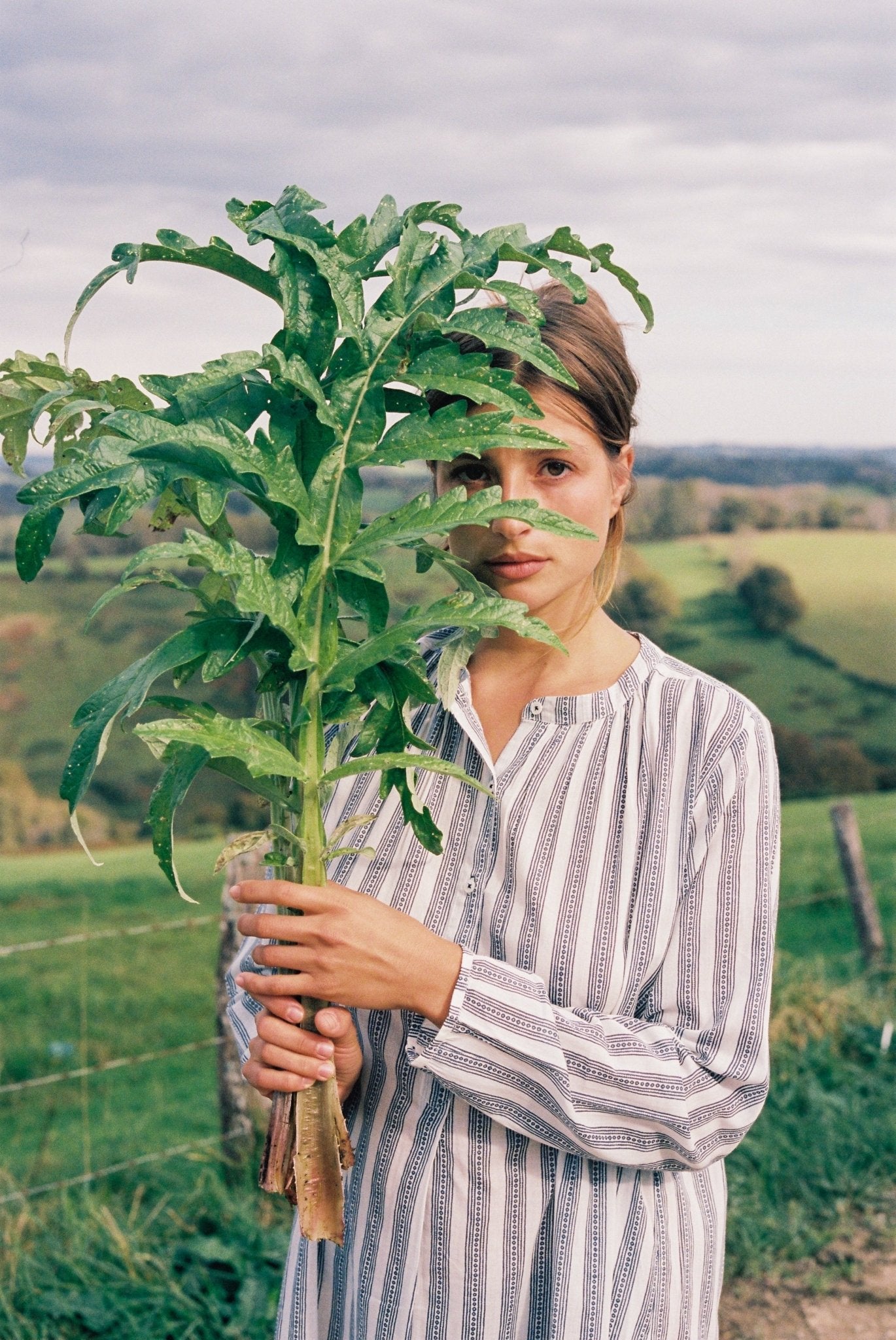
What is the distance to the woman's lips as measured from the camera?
5.44ft

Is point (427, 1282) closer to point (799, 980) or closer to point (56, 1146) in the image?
point (799, 980)

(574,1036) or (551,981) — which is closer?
(574,1036)

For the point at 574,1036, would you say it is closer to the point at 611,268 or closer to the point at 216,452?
the point at 216,452

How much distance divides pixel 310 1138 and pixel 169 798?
17.4 inches

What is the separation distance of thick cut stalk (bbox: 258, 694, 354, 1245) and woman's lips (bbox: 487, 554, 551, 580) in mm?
354

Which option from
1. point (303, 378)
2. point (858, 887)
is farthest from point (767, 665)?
point (303, 378)

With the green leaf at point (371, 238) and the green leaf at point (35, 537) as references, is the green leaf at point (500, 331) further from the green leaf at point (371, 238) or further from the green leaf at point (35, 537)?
the green leaf at point (35, 537)

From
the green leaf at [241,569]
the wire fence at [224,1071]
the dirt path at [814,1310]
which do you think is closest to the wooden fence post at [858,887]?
the dirt path at [814,1310]

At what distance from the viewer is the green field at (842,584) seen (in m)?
13.0

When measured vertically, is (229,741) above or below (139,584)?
below

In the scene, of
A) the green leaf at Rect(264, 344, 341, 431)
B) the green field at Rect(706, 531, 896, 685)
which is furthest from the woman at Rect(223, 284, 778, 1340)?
the green field at Rect(706, 531, 896, 685)

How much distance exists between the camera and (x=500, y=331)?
1.38 meters

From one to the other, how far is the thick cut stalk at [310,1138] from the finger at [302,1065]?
0.9 inches

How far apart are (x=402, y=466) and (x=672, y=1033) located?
75 centimetres
